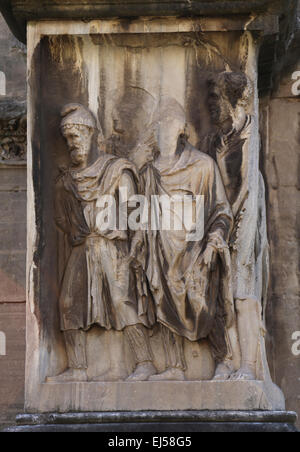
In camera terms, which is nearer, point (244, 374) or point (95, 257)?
point (244, 374)

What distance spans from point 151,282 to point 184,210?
0.68m

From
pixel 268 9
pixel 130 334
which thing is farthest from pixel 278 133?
pixel 130 334

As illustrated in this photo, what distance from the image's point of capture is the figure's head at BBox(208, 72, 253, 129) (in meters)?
14.0

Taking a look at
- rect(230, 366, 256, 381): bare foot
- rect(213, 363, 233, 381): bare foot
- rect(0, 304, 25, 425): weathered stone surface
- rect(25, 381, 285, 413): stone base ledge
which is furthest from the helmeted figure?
rect(0, 304, 25, 425): weathered stone surface

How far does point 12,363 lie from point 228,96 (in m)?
3.48

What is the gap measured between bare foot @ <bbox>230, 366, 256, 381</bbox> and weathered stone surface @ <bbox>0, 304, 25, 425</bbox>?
2.75 m

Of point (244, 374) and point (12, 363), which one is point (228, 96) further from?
point (12, 363)

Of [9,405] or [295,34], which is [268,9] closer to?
[295,34]

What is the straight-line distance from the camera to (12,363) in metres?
15.5

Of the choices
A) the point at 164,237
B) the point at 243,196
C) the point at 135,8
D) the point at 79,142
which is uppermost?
the point at 135,8

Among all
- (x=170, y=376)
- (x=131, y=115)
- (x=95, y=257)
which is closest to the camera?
(x=170, y=376)

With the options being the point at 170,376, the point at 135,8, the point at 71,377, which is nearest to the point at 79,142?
the point at 135,8

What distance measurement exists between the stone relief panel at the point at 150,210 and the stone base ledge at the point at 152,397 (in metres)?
0.10

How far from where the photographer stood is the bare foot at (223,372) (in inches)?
530
